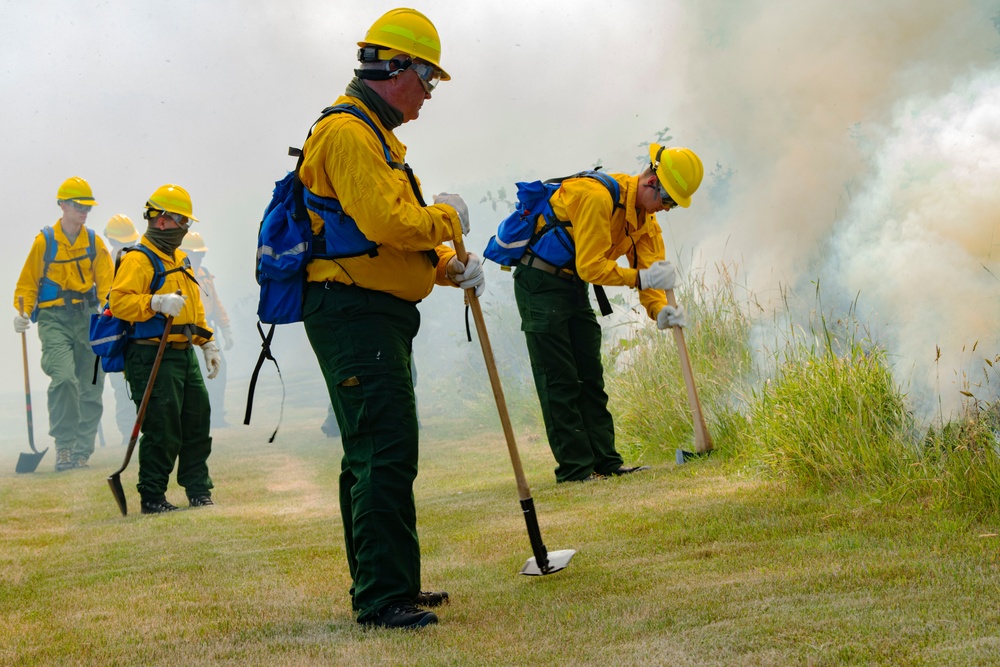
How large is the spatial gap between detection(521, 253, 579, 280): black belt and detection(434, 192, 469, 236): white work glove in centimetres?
241

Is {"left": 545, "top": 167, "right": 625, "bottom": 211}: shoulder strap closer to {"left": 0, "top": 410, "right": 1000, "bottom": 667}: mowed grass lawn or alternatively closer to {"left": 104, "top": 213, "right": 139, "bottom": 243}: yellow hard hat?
{"left": 0, "top": 410, "right": 1000, "bottom": 667}: mowed grass lawn

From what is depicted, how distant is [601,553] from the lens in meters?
4.41

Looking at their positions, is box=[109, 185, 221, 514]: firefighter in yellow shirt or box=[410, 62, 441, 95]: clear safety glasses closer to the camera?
box=[410, 62, 441, 95]: clear safety glasses

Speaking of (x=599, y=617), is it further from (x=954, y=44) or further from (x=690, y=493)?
(x=954, y=44)

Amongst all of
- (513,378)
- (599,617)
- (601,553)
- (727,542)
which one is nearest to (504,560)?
(601,553)

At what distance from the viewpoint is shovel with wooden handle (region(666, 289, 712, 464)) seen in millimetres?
6516

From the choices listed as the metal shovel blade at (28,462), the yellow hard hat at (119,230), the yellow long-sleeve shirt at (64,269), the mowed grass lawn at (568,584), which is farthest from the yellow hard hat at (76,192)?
the mowed grass lawn at (568,584)

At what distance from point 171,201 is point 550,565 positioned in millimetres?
4029

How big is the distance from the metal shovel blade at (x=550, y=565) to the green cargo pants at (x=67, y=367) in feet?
26.5

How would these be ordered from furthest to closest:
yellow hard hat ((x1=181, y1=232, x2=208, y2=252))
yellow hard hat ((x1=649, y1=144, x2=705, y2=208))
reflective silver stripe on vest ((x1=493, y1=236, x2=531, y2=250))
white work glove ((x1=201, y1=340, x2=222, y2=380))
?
yellow hard hat ((x1=181, y1=232, x2=208, y2=252)) → white work glove ((x1=201, y1=340, x2=222, y2=380)) → reflective silver stripe on vest ((x1=493, y1=236, x2=531, y2=250)) → yellow hard hat ((x1=649, y1=144, x2=705, y2=208))

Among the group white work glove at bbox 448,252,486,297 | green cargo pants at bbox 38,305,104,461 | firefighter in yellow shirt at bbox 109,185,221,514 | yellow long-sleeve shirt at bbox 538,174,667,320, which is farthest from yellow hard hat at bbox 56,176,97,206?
white work glove at bbox 448,252,486,297

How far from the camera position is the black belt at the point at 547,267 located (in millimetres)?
6375

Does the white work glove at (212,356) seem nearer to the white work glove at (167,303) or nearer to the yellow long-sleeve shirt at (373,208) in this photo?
the white work glove at (167,303)

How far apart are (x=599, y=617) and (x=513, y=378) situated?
376 inches
